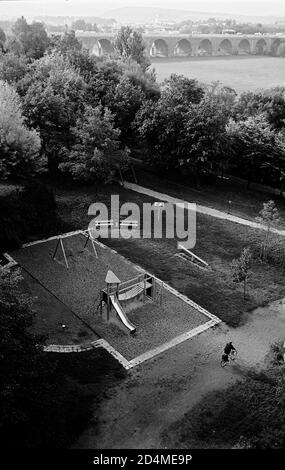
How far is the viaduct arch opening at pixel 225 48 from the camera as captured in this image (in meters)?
146

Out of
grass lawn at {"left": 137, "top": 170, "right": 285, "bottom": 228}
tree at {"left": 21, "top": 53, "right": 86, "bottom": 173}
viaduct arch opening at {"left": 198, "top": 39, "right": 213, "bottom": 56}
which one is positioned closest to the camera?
grass lawn at {"left": 137, "top": 170, "right": 285, "bottom": 228}

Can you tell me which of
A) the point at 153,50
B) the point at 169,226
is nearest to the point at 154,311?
the point at 169,226

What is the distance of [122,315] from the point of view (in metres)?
21.3

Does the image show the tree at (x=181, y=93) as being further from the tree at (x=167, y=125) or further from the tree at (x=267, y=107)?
the tree at (x=267, y=107)

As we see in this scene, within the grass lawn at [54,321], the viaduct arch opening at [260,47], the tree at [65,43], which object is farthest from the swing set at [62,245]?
the viaduct arch opening at [260,47]

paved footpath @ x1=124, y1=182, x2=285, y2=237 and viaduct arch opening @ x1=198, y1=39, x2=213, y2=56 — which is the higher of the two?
viaduct arch opening @ x1=198, y1=39, x2=213, y2=56

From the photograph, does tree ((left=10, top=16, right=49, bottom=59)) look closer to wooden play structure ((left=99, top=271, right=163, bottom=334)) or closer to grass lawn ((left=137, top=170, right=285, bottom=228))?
grass lawn ((left=137, top=170, right=285, bottom=228))

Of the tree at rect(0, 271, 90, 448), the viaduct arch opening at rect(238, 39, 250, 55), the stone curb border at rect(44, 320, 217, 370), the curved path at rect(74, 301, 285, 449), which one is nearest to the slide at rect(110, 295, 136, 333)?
the stone curb border at rect(44, 320, 217, 370)

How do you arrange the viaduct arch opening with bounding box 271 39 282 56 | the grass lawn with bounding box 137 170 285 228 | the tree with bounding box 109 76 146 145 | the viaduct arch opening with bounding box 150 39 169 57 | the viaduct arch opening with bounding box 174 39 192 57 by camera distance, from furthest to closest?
the viaduct arch opening with bounding box 271 39 282 56 < the viaduct arch opening with bounding box 174 39 192 57 < the viaduct arch opening with bounding box 150 39 169 57 < the tree with bounding box 109 76 146 145 < the grass lawn with bounding box 137 170 285 228

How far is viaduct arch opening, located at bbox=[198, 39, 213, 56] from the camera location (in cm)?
14288

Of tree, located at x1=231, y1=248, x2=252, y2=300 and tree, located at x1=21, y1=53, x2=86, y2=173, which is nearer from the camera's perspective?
tree, located at x1=231, y1=248, x2=252, y2=300

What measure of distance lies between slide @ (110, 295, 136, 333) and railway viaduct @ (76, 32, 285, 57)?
365 ft

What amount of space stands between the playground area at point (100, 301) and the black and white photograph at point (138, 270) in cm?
9

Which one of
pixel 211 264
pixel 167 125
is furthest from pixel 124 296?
pixel 167 125
